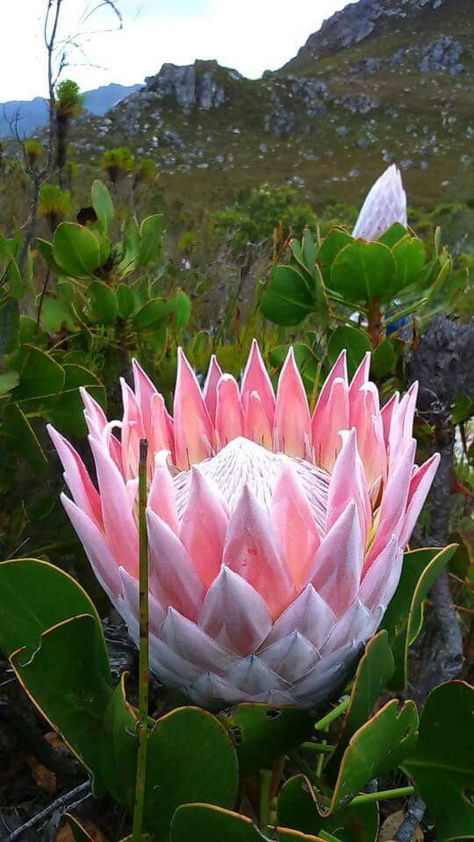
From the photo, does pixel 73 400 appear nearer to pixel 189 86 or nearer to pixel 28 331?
pixel 28 331

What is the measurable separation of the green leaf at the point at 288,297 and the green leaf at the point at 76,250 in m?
0.35

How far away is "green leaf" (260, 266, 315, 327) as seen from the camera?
126 centimetres

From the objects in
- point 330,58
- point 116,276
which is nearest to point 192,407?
point 116,276

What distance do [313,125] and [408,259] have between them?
1640 inches

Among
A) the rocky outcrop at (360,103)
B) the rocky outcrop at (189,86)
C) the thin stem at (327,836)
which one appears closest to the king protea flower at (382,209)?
the thin stem at (327,836)

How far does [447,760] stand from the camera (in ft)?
2.13

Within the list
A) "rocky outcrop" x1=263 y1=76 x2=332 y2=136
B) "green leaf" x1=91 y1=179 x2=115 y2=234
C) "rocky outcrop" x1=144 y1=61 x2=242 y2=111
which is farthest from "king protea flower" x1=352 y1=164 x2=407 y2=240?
"rocky outcrop" x1=144 y1=61 x2=242 y2=111

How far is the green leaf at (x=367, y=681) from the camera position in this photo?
541 millimetres

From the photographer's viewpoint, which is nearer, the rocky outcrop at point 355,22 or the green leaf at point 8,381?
the green leaf at point 8,381

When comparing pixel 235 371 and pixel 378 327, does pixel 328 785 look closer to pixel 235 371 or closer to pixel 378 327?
pixel 378 327

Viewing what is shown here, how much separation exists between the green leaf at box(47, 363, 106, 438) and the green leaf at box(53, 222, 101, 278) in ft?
1.04

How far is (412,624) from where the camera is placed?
26.3 inches

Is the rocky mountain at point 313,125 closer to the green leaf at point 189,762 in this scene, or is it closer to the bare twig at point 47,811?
the bare twig at point 47,811

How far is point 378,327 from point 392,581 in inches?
28.2
